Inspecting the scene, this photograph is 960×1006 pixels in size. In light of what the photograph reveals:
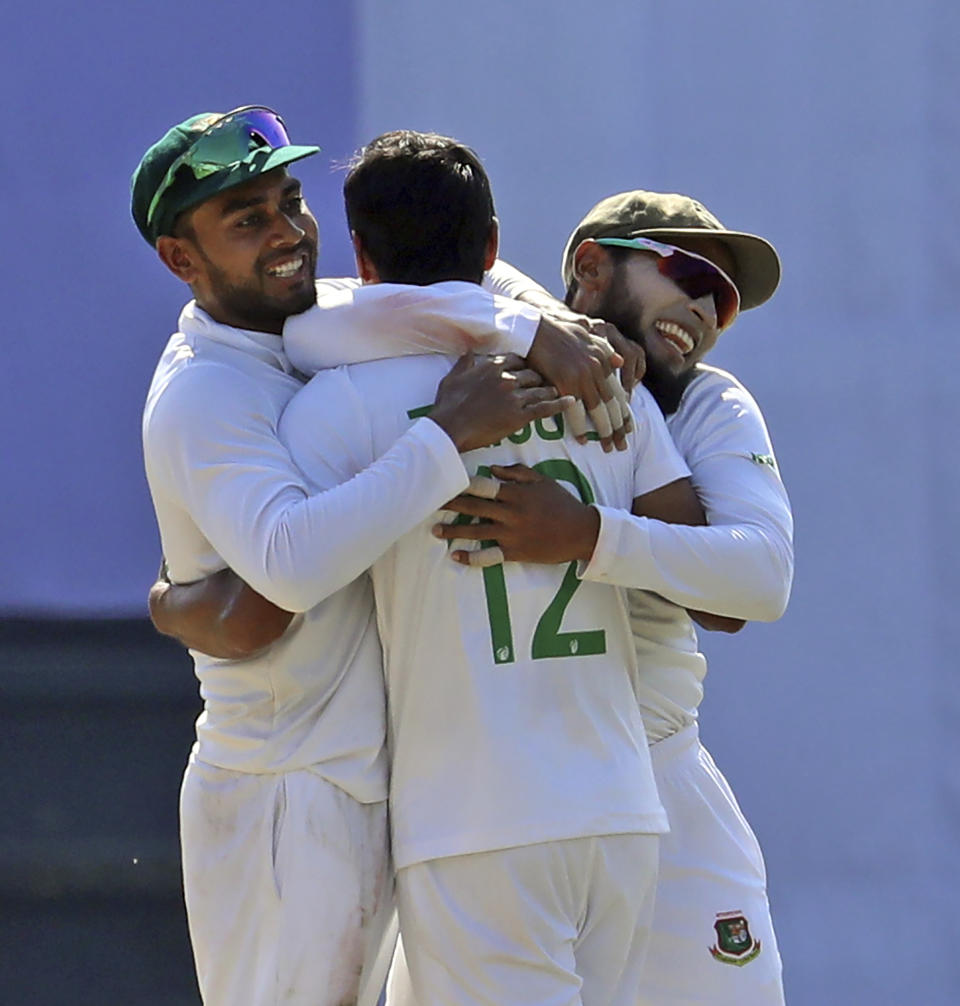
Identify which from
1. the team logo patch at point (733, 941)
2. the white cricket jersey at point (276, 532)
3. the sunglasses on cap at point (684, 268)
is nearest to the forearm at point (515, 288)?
the sunglasses on cap at point (684, 268)

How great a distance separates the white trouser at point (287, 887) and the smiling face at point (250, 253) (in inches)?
23.2

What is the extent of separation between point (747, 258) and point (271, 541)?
96 centimetres

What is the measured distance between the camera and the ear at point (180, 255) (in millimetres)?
2215

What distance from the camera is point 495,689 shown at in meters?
2.00

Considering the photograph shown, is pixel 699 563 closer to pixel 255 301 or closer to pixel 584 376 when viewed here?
pixel 584 376

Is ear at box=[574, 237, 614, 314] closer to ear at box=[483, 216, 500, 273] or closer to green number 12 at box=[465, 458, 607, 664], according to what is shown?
ear at box=[483, 216, 500, 273]

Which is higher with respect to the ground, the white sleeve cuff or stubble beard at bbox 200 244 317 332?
stubble beard at bbox 200 244 317 332

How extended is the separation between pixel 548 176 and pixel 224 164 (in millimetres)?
1444

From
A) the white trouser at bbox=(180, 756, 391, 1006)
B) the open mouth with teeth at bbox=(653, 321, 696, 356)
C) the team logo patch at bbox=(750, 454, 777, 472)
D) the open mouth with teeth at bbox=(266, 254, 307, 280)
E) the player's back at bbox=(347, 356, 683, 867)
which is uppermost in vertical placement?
Answer: the open mouth with teeth at bbox=(266, 254, 307, 280)

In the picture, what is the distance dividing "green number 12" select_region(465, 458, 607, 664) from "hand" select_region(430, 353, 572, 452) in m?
0.08

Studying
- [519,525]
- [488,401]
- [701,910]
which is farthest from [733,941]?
[488,401]

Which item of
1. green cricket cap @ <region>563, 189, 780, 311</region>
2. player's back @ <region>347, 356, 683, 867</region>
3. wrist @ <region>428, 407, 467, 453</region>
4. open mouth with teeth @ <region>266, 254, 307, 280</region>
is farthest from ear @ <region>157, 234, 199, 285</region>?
green cricket cap @ <region>563, 189, 780, 311</region>

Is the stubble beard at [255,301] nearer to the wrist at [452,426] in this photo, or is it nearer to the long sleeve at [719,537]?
the wrist at [452,426]

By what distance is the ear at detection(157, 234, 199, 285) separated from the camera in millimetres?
2215
